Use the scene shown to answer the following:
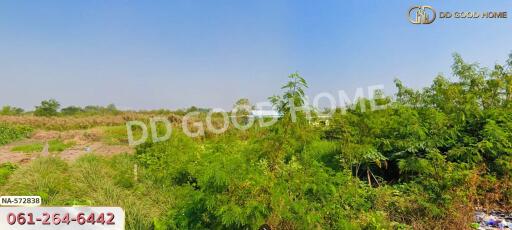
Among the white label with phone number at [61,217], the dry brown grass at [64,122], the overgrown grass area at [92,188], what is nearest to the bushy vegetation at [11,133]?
the dry brown grass at [64,122]

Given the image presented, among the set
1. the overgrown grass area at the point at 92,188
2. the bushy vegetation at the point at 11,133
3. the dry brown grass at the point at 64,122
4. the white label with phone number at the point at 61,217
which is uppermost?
the dry brown grass at the point at 64,122

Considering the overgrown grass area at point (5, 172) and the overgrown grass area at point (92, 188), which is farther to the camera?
the overgrown grass area at point (5, 172)

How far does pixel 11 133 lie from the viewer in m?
19.2

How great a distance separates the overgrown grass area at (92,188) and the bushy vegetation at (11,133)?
1153 centimetres

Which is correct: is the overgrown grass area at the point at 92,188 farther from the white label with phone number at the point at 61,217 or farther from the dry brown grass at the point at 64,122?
the dry brown grass at the point at 64,122

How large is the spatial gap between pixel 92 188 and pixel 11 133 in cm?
1630

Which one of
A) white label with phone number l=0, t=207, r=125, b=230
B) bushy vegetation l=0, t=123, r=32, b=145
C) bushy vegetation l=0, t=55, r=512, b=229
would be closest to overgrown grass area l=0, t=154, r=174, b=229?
bushy vegetation l=0, t=55, r=512, b=229

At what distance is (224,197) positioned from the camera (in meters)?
3.56

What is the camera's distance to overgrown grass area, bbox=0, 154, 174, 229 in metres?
5.06

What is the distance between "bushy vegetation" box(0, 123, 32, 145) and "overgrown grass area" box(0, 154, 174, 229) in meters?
11.5

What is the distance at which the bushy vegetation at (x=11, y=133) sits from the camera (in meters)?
17.1

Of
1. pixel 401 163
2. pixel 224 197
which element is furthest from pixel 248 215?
pixel 401 163

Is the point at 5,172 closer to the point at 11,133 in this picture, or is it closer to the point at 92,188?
the point at 92,188

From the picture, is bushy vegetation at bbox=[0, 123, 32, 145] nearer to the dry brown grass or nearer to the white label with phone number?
the dry brown grass
